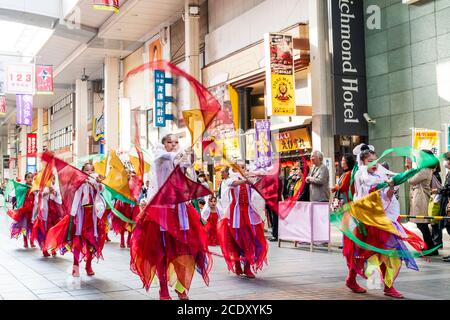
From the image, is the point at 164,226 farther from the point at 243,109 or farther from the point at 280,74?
the point at 243,109

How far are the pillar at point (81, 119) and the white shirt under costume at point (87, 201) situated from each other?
99.4ft

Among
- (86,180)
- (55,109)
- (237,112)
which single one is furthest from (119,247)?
(55,109)

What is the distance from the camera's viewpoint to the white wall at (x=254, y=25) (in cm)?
1727

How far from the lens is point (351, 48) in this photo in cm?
1590

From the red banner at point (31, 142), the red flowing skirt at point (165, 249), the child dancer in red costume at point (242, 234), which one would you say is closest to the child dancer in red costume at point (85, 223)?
the child dancer in red costume at point (242, 234)

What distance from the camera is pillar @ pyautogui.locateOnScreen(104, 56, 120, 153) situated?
30.8 m

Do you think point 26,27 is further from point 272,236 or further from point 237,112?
point 272,236

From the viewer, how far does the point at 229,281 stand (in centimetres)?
692

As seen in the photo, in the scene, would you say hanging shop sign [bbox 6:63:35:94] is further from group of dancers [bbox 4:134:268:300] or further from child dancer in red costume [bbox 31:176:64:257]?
child dancer in red costume [bbox 31:176:64:257]

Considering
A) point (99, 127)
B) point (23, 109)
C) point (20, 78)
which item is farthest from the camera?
point (99, 127)

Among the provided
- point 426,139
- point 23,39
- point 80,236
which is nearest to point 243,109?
point 426,139

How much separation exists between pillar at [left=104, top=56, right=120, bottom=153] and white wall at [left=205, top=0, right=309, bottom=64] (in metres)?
10.4

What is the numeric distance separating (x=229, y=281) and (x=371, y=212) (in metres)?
2.13
